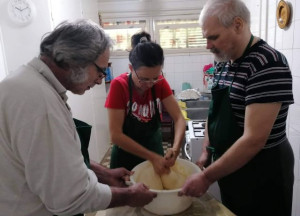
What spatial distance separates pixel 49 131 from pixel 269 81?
798 millimetres

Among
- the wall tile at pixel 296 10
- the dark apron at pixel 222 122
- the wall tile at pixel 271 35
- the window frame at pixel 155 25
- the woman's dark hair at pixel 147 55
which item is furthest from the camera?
the window frame at pixel 155 25

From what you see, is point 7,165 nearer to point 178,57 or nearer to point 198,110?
point 198,110

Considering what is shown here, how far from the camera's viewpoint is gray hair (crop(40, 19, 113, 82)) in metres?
0.77

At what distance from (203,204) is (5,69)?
5.83 feet

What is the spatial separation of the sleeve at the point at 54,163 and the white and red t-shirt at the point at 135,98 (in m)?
0.62

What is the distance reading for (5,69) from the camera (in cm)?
197

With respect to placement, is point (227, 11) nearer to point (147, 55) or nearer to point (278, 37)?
point (147, 55)

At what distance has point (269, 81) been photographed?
96 cm

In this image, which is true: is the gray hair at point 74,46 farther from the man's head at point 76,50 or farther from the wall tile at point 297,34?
the wall tile at point 297,34

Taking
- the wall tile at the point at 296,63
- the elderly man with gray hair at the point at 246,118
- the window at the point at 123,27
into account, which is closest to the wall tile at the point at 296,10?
the wall tile at the point at 296,63

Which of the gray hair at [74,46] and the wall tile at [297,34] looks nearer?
the gray hair at [74,46]

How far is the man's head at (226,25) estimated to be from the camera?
104 centimetres

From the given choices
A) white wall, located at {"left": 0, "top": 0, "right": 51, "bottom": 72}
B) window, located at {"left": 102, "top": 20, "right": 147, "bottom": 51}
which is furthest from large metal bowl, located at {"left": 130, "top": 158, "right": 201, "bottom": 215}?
window, located at {"left": 102, "top": 20, "right": 147, "bottom": 51}

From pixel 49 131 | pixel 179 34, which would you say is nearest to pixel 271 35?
pixel 49 131
